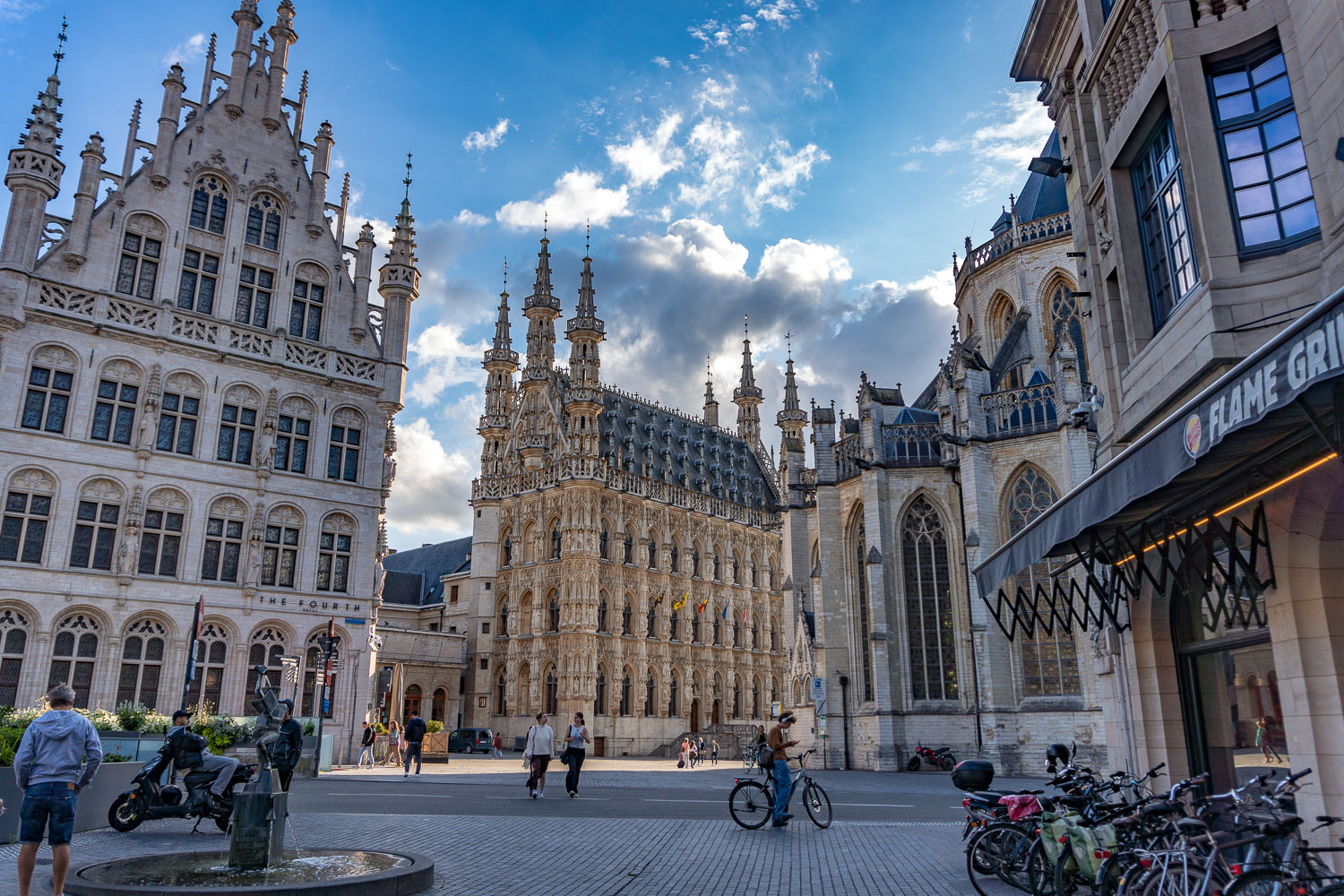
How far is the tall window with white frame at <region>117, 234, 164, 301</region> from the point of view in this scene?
1136 inches

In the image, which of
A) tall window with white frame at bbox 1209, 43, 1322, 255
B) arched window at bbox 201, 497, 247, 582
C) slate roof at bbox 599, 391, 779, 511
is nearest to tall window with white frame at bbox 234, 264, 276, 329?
arched window at bbox 201, 497, 247, 582

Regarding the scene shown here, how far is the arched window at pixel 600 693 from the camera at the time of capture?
51719 millimetres

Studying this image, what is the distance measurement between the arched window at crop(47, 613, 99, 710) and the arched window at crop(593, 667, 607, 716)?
95.0ft

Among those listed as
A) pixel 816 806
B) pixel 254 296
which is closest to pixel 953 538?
pixel 816 806

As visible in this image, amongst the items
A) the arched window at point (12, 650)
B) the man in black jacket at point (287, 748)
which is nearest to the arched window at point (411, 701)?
the arched window at point (12, 650)

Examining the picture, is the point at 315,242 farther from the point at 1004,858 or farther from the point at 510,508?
the point at 1004,858

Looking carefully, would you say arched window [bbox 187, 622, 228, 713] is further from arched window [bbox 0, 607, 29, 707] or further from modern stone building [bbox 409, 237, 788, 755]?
modern stone building [bbox 409, 237, 788, 755]

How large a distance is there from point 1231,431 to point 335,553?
1161 inches

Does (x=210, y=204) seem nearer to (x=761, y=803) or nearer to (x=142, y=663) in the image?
(x=142, y=663)

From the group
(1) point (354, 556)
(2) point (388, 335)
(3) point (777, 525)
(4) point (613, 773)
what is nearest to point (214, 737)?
(1) point (354, 556)

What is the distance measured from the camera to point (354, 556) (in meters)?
31.4

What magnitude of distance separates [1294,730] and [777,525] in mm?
59335

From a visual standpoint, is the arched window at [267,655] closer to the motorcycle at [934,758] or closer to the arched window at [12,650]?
the arched window at [12,650]

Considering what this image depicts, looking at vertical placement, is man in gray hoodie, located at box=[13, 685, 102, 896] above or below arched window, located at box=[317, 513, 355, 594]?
below
